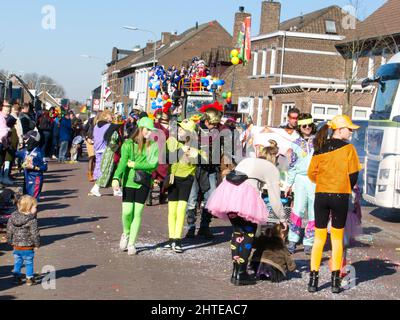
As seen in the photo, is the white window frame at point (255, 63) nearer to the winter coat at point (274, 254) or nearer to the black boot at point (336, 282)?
the winter coat at point (274, 254)

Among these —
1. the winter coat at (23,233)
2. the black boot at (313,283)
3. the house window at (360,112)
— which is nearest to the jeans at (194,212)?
the black boot at (313,283)

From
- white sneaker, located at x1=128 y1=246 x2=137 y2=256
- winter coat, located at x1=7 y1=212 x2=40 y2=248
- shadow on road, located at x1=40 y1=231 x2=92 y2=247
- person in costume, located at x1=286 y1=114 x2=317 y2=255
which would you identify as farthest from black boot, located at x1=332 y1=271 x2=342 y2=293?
shadow on road, located at x1=40 y1=231 x2=92 y2=247

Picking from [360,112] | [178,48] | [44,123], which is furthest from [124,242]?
[178,48]

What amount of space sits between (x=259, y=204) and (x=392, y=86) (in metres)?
8.96

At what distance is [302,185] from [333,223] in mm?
2310

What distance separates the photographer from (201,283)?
8703 millimetres

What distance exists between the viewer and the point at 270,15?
1949 inches

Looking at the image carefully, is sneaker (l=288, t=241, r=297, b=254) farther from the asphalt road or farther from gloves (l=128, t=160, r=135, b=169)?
gloves (l=128, t=160, r=135, b=169)

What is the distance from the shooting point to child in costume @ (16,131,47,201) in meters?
13.2

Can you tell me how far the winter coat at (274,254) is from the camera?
358 inches

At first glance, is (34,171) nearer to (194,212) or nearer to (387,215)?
(194,212)

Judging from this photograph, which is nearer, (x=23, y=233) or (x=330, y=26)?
(x=23, y=233)

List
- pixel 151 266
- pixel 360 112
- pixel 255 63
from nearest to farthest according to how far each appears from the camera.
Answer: pixel 151 266, pixel 360 112, pixel 255 63
